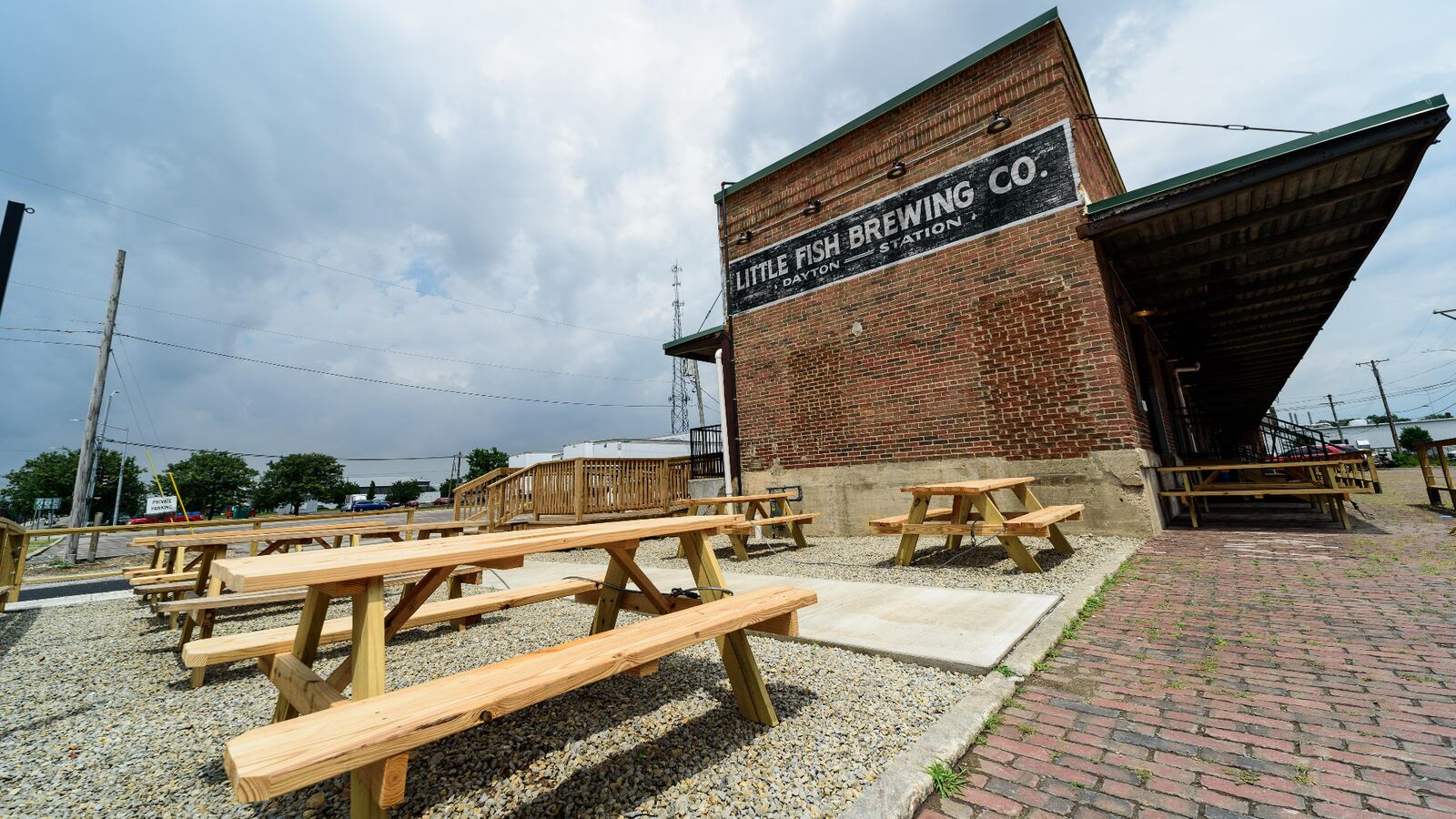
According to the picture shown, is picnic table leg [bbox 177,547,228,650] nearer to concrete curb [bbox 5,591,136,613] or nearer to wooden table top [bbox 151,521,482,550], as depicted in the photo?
wooden table top [bbox 151,521,482,550]

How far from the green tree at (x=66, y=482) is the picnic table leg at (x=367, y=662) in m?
72.2

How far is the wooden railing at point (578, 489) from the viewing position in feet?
33.4

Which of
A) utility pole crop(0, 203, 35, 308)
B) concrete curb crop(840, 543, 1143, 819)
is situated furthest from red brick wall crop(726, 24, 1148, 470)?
utility pole crop(0, 203, 35, 308)

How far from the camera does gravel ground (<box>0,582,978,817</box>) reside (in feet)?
6.06

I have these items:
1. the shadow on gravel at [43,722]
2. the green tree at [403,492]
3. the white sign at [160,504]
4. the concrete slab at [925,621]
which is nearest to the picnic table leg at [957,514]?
the concrete slab at [925,621]

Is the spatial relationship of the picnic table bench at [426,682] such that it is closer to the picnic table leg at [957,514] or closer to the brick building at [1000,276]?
the picnic table leg at [957,514]

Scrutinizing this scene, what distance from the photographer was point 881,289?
27.2 feet

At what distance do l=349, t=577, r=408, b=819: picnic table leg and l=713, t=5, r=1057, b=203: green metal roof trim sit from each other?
9.36 meters

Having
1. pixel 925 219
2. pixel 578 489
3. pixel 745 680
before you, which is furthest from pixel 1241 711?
pixel 578 489

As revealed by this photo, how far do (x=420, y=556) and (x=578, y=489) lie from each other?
322 inches

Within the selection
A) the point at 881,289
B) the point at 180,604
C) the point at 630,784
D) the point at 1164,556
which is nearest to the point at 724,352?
the point at 881,289

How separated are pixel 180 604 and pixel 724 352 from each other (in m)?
8.20

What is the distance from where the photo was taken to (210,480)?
55625 mm

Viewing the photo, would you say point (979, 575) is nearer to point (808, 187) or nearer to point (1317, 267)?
point (808, 187)
